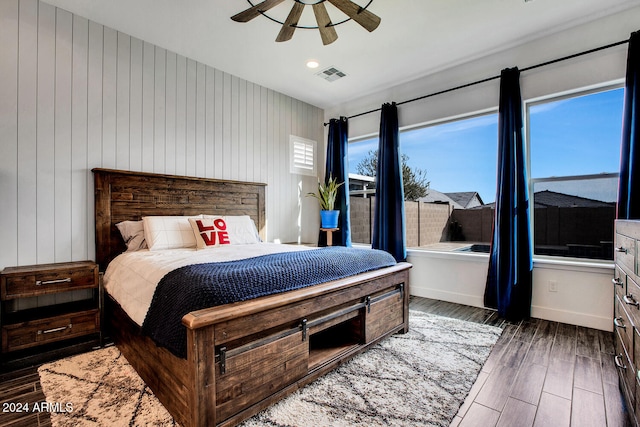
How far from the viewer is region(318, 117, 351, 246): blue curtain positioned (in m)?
4.66

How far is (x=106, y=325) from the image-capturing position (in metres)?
2.67

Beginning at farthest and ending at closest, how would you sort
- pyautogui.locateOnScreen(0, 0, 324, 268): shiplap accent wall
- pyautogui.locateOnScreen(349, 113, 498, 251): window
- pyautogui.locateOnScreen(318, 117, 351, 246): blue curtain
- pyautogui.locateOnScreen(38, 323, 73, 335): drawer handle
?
pyautogui.locateOnScreen(318, 117, 351, 246): blue curtain < pyautogui.locateOnScreen(349, 113, 498, 251): window < pyautogui.locateOnScreen(0, 0, 324, 268): shiplap accent wall < pyautogui.locateOnScreen(38, 323, 73, 335): drawer handle

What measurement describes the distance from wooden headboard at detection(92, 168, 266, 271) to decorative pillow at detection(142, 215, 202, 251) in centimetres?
22

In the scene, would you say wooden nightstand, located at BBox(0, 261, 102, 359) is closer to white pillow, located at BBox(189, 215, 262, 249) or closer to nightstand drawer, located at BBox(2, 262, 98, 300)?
nightstand drawer, located at BBox(2, 262, 98, 300)

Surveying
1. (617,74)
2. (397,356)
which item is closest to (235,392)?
(397,356)

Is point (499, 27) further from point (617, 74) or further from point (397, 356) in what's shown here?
point (397, 356)

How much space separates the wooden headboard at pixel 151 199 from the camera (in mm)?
2820

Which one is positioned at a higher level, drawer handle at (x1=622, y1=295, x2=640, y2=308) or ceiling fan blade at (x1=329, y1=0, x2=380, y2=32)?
ceiling fan blade at (x1=329, y1=0, x2=380, y2=32)

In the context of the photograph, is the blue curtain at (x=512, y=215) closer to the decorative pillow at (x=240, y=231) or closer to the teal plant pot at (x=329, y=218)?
the teal plant pot at (x=329, y=218)

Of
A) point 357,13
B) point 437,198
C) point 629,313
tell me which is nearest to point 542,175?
point 437,198

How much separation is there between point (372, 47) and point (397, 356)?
2.97 meters

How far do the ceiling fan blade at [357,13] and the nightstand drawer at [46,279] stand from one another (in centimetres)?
269

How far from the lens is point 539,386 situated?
1.90 meters

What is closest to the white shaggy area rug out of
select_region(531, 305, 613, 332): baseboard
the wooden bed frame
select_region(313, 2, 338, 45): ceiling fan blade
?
the wooden bed frame
